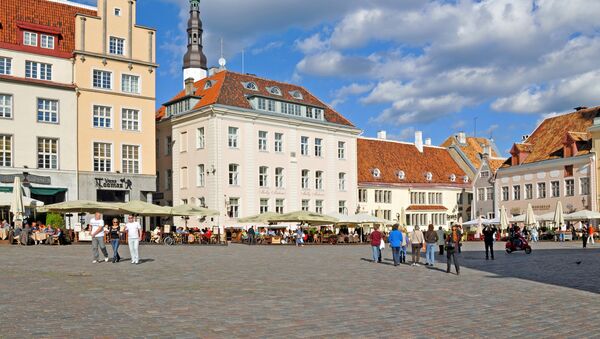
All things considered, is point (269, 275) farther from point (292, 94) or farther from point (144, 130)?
point (292, 94)

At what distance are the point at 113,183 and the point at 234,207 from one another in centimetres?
1054

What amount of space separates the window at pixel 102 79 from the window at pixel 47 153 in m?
4.92

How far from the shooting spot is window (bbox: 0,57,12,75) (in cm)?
4366

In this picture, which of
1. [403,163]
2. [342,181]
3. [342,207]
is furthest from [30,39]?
[403,163]

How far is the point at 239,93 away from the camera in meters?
56.8

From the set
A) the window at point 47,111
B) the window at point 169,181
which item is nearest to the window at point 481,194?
the window at point 169,181

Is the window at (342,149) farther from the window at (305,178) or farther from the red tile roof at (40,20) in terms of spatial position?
the red tile roof at (40,20)

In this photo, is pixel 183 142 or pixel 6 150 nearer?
pixel 6 150

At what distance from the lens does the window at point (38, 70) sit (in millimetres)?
44812

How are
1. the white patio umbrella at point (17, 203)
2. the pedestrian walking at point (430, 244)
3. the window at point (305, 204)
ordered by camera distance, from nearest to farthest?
the pedestrian walking at point (430, 244) < the white patio umbrella at point (17, 203) < the window at point (305, 204)

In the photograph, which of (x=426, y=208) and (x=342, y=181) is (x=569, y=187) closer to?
(x=426, y=208)

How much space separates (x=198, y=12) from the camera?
286 ft

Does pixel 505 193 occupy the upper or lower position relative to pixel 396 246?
upper

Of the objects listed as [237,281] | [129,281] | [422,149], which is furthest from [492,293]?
[422,149]
